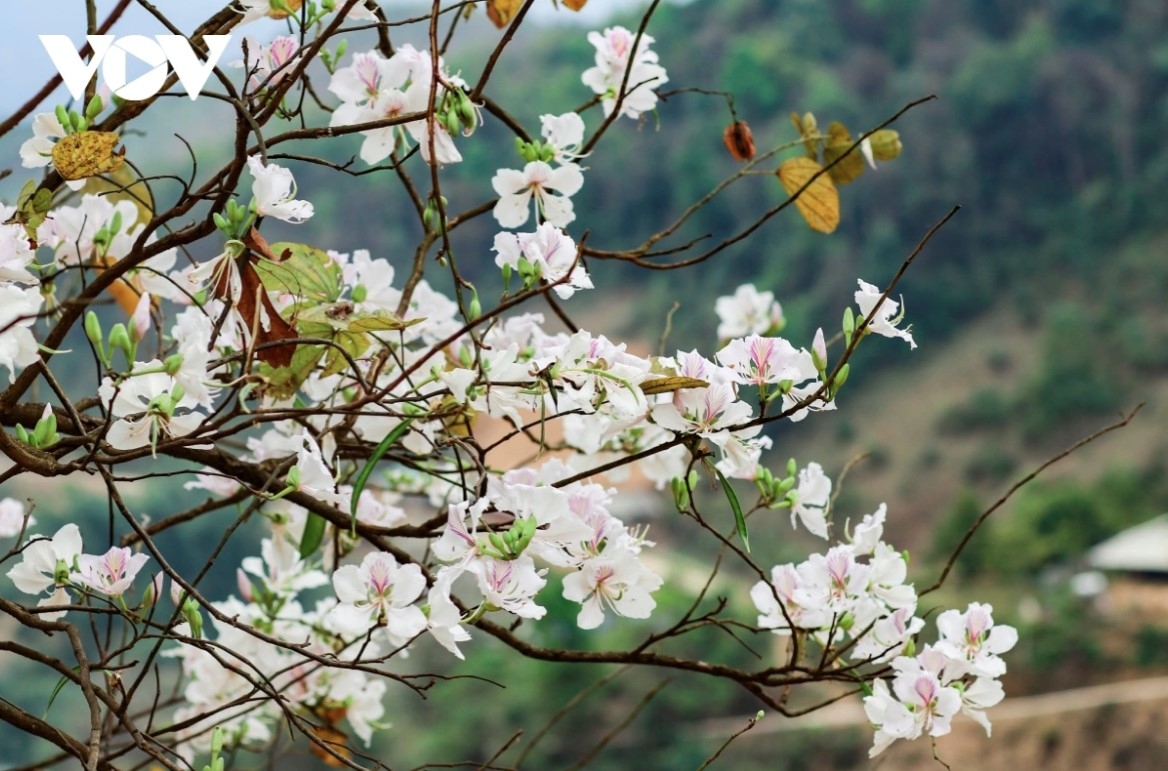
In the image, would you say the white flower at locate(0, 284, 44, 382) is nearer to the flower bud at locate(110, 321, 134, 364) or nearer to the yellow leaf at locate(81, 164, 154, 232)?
the flower bud at locate(110, 321, 134, 364)

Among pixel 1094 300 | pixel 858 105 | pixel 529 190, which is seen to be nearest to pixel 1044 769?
pixel 1094 300

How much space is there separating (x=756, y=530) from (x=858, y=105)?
7546 mm

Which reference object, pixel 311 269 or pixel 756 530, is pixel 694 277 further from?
pixel 311 269

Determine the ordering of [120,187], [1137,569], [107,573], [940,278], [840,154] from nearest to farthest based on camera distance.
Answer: [107,573] < [120,187] < [840,154] < [1137,569] < [940,278]

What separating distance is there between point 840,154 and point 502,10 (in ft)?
0.75

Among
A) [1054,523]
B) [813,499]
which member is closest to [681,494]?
[813,499]

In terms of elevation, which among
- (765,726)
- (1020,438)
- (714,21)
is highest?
(714,21)

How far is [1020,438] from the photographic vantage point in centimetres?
1414

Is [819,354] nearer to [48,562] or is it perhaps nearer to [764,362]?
[764,362]

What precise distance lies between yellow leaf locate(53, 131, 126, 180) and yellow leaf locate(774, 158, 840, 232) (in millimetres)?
389

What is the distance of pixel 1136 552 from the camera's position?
10.6 meters

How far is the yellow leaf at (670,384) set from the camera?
0.50 m

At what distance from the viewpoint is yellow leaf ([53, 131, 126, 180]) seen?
0.53 m

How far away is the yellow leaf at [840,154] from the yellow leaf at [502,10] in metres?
0.20
